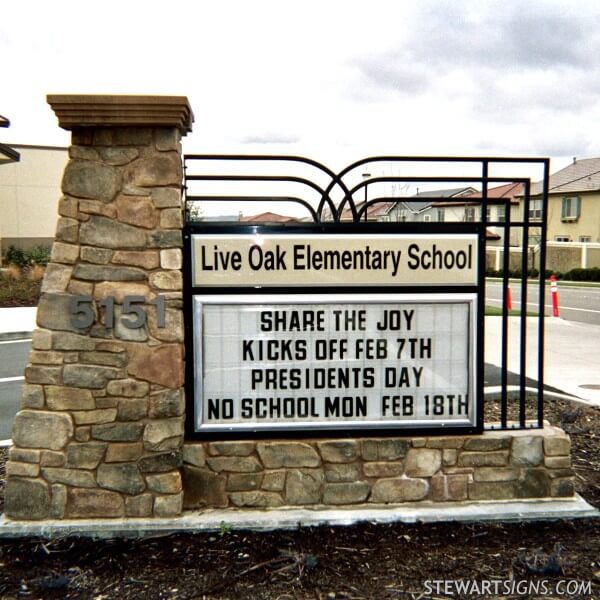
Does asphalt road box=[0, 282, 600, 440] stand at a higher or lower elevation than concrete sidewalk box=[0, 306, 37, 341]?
lower

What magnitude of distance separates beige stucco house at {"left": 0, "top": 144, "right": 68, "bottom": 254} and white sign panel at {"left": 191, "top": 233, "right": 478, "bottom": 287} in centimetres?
3301

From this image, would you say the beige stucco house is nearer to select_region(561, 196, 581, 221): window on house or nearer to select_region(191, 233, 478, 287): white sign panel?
select_region(191, 233, 478, 287): white sign panel

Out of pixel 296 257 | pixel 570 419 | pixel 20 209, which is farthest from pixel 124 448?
pixel 20 209

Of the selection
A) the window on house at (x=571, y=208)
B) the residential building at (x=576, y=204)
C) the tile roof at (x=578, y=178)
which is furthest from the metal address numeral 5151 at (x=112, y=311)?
the window on house at (x=571, y=208)

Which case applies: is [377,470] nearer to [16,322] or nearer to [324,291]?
[324,291]

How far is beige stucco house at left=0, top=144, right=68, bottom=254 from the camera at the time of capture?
35.0 m

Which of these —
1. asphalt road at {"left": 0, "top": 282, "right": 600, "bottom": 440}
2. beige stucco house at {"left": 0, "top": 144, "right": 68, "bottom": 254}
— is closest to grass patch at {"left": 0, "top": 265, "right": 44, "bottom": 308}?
asphalt road at {"left": 0, "top": 282, "right": 600, "bottom": 440}

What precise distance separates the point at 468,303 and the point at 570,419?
2.87m

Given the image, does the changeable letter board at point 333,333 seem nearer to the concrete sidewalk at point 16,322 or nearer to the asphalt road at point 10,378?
the asphalt road at point 10,378

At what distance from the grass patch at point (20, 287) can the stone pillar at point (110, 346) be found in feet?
43.4

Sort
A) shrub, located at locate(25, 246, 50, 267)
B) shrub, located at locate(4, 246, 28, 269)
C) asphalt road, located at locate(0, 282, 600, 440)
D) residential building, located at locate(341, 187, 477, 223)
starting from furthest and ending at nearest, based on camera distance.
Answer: shrub, located at locate(4, 246, 28, 269), shrub, located at locate(25, 246, 50, 267), asphalt road, located at locate(0, 282, 600, 440), residential building, located at locate(341, 187, 477, 223)

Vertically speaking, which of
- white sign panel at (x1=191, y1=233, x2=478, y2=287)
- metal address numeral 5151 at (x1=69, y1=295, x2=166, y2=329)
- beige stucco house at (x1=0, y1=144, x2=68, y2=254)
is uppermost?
beige stucco house at (x1=0, y1=144, x2=68, y2=254)

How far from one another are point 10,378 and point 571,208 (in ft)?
169

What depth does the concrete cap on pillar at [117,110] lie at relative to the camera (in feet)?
12.9
